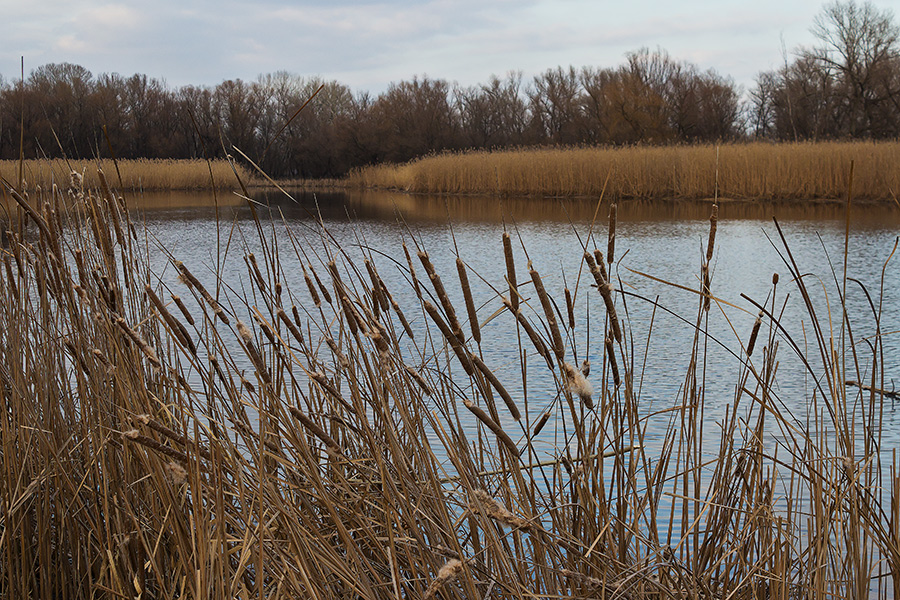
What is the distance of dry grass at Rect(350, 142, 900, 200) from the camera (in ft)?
44.9

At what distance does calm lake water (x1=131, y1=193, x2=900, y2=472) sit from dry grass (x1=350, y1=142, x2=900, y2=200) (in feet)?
1.62

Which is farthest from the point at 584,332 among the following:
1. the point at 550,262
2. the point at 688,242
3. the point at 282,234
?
the point at 282,234

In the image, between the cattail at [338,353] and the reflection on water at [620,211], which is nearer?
the cattail at [338,353]

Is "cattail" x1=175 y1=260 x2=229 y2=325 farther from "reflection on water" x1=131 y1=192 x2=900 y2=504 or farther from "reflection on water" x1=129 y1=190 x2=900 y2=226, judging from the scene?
"reflection on water" x1=129 y1=190 x2=900 y2=226

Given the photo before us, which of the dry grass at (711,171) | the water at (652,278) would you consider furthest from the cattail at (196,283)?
the dry grass at (711,171)

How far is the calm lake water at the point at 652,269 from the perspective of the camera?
309cm

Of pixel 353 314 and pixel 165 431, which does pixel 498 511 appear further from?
pixel 353 314

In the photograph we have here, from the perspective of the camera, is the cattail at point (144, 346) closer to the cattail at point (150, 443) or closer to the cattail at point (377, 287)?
the cattail at point (150, 443)

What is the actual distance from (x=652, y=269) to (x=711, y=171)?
28.1 ft

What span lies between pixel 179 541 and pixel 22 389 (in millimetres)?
627

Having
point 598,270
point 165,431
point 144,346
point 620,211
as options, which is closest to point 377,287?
point 598,270

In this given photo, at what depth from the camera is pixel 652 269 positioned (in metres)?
6.82

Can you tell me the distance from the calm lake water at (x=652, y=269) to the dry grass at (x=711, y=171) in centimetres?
49

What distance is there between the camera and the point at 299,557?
1.08m
